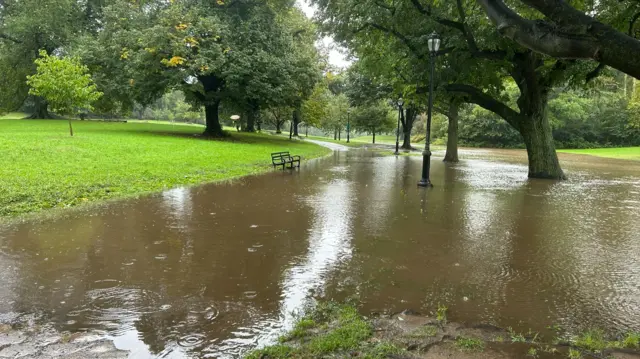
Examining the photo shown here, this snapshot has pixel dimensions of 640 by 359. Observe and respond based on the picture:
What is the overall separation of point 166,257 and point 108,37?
29.5 metres

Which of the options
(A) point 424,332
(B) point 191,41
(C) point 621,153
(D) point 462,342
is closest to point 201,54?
(B) point 191,41

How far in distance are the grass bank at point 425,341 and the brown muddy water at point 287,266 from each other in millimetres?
235

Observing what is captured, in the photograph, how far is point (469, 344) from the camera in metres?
3.52

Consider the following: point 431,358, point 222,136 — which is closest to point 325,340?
point 431,358

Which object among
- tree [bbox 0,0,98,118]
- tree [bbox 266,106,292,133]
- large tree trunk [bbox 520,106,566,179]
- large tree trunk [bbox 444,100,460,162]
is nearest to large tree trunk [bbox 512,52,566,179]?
large tree trunk [bbox 520,106,566,179]

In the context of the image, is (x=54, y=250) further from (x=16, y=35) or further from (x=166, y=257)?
(x=16, y=35)

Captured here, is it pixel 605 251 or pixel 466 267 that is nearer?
pixel 466 267

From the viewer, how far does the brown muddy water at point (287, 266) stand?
3996 mm

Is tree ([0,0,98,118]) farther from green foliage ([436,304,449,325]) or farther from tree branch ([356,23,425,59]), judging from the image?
green foliage ([436,304,449,325])

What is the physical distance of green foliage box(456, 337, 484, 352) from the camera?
3.46 m

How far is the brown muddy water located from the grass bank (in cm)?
24

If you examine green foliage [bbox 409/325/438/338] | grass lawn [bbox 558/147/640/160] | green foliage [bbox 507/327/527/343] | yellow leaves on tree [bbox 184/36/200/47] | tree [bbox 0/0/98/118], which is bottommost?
green foliage [bbox 409/325/438/338]

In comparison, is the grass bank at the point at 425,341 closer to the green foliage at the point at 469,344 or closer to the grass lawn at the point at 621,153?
the green foliage at the point at 469,344

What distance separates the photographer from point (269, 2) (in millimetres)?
30281
